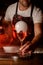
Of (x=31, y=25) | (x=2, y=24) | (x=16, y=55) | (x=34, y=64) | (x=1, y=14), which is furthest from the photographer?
(x=1, y=14)

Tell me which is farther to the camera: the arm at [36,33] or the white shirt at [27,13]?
the white shirt at [27,13]

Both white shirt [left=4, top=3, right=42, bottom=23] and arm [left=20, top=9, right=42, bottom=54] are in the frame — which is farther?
white shirt [left=4, top=3, right=42, bottom=23]

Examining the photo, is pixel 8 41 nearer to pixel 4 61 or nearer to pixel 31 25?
pixel 31 25

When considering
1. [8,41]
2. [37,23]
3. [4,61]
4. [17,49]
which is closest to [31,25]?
[37,23]

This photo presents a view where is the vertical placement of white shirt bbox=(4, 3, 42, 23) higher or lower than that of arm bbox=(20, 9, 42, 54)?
higher

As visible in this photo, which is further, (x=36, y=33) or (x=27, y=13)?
(x=27, y=13)

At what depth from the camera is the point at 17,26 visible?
136 cm

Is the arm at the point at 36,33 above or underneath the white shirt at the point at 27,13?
underneath

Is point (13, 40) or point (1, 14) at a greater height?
point (1, 14)

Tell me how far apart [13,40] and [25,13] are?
248mm

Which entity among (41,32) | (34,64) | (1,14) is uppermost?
(1,14)

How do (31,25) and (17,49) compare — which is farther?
(31,25)

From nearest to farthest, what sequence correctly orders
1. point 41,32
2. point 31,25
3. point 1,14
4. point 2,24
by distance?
point 41,32 < point 31,25 < point 2,24 < point 1,14

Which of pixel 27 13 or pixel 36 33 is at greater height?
pixel 27 13
